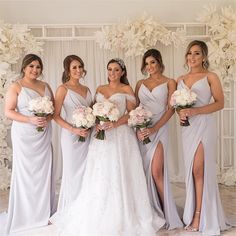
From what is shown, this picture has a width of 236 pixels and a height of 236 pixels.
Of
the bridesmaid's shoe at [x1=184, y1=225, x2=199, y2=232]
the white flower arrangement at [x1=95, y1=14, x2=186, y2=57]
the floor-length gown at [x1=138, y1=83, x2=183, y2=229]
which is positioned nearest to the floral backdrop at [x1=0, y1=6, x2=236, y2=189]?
the white flower arrangement at [x1=95, y1=14, x2=186, y2=57]

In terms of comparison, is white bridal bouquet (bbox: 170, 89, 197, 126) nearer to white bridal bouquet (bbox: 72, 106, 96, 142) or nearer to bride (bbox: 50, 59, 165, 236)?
bride (bbox: 50, 59, 165, 236)

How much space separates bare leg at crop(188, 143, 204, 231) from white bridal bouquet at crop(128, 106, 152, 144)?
0.61m

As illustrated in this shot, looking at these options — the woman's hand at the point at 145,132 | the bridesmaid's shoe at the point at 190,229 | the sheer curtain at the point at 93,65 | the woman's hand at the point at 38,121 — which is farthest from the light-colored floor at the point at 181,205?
→ the woman's hand at the point at 38,121

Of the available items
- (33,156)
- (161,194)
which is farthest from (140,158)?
(33,156)

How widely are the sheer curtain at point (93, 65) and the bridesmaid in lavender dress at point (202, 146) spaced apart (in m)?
2.39

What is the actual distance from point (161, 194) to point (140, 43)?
2608 mm

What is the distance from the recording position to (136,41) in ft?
18.2

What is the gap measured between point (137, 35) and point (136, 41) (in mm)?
96

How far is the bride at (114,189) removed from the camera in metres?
3.50

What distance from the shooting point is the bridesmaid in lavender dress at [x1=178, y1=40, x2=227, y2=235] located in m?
3.64

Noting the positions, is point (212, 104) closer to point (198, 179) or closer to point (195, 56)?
point (195, 56)

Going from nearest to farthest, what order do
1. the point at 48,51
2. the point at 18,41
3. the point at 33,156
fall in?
1. the point at 33,156
2. the point at 18,41
3. the point at 48,51

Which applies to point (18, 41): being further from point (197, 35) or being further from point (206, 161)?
point (206, 161)

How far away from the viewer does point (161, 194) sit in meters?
3.95
